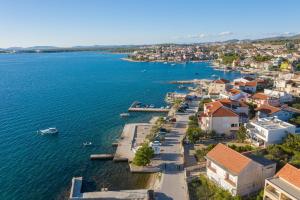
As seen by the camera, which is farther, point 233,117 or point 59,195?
point 233,117

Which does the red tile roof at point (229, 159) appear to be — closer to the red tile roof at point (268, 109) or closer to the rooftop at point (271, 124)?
the rooftop at point (271, 124)

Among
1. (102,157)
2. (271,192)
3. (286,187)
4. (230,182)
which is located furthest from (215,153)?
(102,157)

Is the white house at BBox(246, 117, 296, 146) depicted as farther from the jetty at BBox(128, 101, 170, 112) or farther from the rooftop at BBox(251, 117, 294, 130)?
the jetty at BBox(128, 101, 170, 112)

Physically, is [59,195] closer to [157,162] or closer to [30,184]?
[30,184]

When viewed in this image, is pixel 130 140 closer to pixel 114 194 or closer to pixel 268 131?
pixel 114 194

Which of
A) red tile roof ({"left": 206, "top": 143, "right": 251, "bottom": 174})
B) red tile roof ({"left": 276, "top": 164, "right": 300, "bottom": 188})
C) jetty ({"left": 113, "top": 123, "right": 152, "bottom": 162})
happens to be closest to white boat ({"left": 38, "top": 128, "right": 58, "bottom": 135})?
jetty ({"left": 113, "top": 123, "right": 152, "bottom": 162})

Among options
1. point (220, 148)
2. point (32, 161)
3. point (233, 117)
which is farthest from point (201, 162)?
point (32, 161)

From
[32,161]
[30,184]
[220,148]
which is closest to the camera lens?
[220,148]
